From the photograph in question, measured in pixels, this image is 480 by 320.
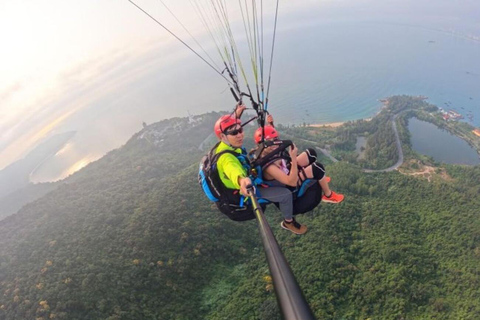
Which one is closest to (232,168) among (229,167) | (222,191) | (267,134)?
(229,167)

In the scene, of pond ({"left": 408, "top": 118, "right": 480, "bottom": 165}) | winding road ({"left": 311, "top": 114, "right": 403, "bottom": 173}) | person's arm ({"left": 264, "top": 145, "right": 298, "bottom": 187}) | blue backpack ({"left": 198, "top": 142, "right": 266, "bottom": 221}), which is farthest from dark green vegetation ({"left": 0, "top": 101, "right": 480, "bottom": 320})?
pond ({"left": 408, "top": 118, "right": 480, "bottom": 165})

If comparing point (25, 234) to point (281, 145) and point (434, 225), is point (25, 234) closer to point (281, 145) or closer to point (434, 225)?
point (281, 145)

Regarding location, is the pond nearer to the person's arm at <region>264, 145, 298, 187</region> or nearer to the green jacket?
the person's arm at <region>264, 145, 298, 187</region>

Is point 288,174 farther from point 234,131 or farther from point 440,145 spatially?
point 440,145

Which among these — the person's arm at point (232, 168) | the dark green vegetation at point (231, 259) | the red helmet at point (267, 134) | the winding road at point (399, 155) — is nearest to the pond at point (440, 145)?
the winding road at point (399, 155)

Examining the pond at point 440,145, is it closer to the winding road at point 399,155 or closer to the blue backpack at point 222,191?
the winding road at point 399,155

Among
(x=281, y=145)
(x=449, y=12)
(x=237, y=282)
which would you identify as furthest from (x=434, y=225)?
(x=449, y=12)
